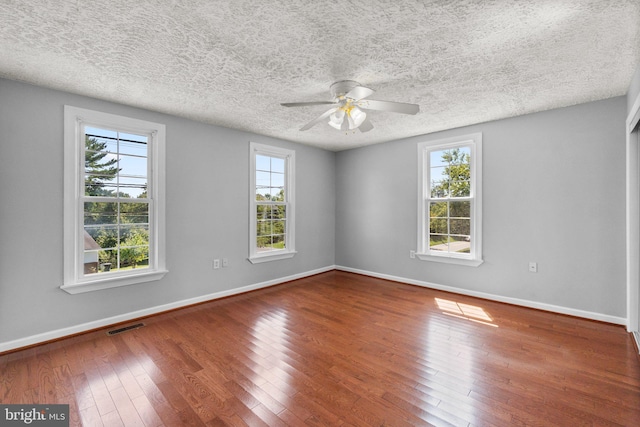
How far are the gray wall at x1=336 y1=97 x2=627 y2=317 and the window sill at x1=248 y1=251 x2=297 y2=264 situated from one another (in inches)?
83.1

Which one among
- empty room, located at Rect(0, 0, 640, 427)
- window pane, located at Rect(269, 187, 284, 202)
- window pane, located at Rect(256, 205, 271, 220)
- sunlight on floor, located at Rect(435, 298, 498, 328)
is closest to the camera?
empty room, located at Rect(0, 0, 640, 427)

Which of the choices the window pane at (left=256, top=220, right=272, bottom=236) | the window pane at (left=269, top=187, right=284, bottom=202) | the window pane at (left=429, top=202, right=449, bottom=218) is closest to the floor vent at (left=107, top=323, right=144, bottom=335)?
the window pane at (left=256, top=220, right=272, bottom=236)

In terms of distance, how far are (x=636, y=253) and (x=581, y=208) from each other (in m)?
0.67

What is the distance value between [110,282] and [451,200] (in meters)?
4.60

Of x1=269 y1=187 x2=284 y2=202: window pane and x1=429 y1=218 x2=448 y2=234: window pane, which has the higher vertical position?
x1=269 y1=187 x2=284 y2=202: window pane

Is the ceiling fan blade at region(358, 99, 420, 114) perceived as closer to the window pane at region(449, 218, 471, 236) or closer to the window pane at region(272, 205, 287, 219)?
the window pane at region(449, 218, 471, 236)

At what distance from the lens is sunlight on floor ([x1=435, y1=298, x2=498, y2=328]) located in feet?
10.8

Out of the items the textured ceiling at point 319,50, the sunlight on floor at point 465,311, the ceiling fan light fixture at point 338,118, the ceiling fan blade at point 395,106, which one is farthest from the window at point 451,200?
the ceiling fan light fixture at point 338,118

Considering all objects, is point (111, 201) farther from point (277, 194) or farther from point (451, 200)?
point (451, 200)

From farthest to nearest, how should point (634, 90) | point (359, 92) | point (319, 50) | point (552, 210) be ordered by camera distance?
1. point (552, 210)
2. point (634, 90)
3. point (359, 92)
4. point (319, 50)

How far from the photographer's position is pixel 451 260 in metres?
4.35

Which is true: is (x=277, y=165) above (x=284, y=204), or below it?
above

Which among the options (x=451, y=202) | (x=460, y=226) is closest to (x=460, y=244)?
(x=460, y=226)

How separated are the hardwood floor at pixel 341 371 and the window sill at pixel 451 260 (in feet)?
2.44
